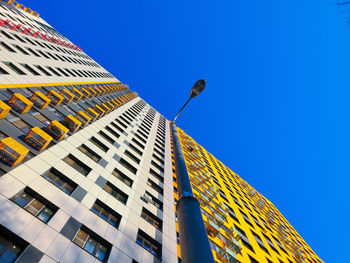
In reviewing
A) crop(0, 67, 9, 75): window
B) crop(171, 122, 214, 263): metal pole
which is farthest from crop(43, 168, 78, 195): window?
crop(0, 67, 9, 75): window

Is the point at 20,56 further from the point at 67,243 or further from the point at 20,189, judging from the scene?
the point at 67,243

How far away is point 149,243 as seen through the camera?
1622 centimetres

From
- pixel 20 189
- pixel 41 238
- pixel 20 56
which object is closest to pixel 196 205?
pixel 41 238

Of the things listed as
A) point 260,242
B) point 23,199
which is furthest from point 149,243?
point 260,242

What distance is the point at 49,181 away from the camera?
14500mm

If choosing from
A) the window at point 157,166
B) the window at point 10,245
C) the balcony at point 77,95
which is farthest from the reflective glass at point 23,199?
the balcony at point 77,95

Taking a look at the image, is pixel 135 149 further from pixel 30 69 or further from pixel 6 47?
pixel 6 47

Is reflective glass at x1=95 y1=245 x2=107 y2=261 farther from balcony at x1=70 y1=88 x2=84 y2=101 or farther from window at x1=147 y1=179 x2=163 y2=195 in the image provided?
balcony at x1=70 y1=88 x2=84 y2=101

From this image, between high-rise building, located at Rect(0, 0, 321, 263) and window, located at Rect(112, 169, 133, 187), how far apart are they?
0.50ft

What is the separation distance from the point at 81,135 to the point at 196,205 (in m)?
20.3

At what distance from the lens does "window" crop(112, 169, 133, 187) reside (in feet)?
68.5

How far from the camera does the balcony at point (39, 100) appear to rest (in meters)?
21.5

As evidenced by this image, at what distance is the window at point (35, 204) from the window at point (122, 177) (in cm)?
805

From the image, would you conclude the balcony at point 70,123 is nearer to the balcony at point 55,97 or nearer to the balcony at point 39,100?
the balcony at point 39,100
